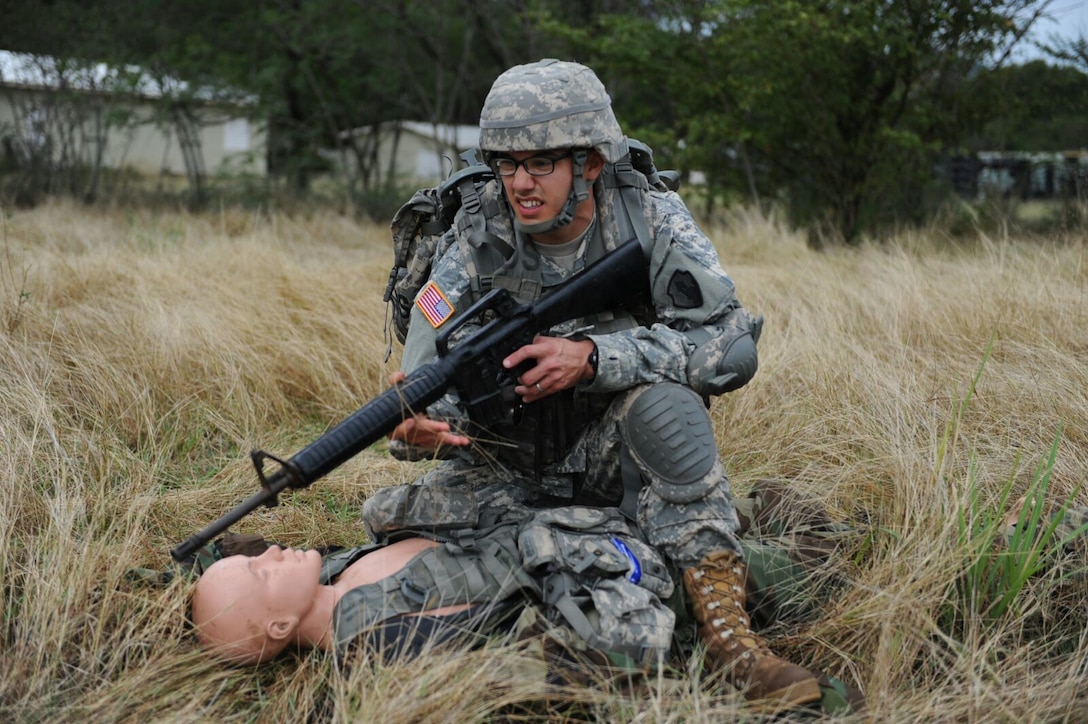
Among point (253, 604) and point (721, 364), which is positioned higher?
point (721, 364)

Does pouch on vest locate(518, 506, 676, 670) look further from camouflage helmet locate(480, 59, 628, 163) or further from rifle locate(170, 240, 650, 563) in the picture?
camouflage helmet locate(480, 59, 628, 163)

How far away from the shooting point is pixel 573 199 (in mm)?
2963

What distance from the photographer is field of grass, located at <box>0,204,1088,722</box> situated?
247 cm

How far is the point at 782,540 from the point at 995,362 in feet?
5.67

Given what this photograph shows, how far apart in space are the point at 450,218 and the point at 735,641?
154 centimetres

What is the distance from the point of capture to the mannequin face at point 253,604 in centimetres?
261

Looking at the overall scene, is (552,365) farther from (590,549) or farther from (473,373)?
(590,549)

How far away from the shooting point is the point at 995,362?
4.27m

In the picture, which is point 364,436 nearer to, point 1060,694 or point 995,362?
point 1060,694

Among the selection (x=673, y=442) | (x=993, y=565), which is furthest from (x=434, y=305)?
(x=993, y=565)

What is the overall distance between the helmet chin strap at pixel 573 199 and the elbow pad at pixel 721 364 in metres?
0.53

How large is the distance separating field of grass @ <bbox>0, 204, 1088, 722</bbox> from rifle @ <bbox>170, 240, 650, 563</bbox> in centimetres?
42

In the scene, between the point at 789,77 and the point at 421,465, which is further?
the point at 789,77

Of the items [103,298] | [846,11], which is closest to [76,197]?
[103,298]
